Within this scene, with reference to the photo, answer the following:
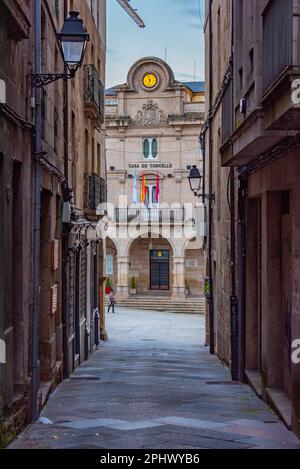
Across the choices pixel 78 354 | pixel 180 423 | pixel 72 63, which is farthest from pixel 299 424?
pixel 78 354

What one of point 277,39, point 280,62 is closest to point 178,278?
point 277,39

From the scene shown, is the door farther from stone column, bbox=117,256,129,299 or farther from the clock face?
the clock face

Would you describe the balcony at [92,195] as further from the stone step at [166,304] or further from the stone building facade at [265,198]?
the stone step at [166,304]

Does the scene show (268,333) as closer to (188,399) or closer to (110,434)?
(188,399)

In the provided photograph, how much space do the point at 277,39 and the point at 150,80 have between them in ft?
135

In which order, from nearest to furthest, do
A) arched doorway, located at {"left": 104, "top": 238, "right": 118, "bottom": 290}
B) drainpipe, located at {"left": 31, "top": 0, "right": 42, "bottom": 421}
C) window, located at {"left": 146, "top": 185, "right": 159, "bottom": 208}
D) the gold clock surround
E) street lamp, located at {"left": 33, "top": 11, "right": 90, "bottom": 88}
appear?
drainpipe, located at {"left": 31, "top": 0, "right": 42, "bottom": 421} < street lamp, located at {"left": 33, "top": 11, "right": 90, "bottom": 88} < window, located at {"left": 146, "top": 185, "right": 159, "bottom": 208} < the gold clock surround < arched doorway, located at {"left": 104, "top": 238, "right": 118, "bottom": 290}

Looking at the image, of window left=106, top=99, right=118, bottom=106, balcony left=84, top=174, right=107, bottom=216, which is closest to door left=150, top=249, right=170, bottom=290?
window left=106, top=99, right=118, bottom=106

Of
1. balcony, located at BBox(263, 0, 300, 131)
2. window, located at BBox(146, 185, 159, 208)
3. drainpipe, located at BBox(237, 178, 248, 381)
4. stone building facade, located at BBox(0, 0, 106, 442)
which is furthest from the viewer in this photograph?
window, located at BBox(146, 185, 159, 208)

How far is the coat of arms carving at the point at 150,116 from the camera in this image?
160 ft

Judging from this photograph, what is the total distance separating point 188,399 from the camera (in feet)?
38.4

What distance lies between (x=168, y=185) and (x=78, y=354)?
30348mm

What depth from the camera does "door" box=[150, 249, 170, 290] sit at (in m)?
48.9

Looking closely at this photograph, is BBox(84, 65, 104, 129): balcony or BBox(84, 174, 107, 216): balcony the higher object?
BBox(84, 65, 104, 129): balcony

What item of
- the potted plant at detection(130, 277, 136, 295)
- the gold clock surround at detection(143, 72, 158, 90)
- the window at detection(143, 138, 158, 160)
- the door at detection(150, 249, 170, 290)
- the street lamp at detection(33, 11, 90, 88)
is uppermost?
the gold clock surround at detection(143, 72, 158, 90)
